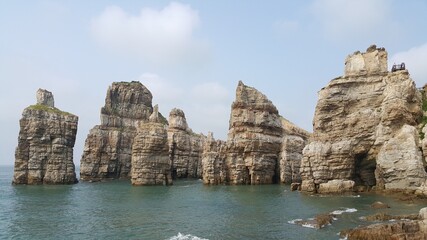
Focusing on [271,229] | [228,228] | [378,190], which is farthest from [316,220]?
[378,190]

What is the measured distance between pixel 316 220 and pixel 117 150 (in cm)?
9309

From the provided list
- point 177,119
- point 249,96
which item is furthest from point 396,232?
point 177,119

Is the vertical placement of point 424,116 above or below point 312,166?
above

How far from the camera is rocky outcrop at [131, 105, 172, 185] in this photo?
291 feet

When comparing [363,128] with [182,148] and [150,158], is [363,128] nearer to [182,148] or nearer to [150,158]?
[150,158]

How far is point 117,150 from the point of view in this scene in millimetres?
121750

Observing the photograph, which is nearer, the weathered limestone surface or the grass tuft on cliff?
the weathered limestone surface

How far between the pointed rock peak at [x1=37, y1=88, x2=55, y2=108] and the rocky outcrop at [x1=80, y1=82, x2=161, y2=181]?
694 inches

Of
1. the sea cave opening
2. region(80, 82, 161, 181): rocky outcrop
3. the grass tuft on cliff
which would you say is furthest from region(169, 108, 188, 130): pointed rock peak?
the sea cave opening

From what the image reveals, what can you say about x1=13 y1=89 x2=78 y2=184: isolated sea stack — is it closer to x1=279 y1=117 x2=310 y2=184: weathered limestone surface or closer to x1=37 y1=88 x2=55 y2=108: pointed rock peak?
x1=37 y1=88 x2=55 y2=108: pointed rock peak

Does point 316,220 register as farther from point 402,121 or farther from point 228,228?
point 402,121

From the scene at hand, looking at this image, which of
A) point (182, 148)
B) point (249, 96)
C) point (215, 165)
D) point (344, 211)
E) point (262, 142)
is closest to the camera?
point (344, 211)

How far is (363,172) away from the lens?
224ft

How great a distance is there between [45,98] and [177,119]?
1478 inches
